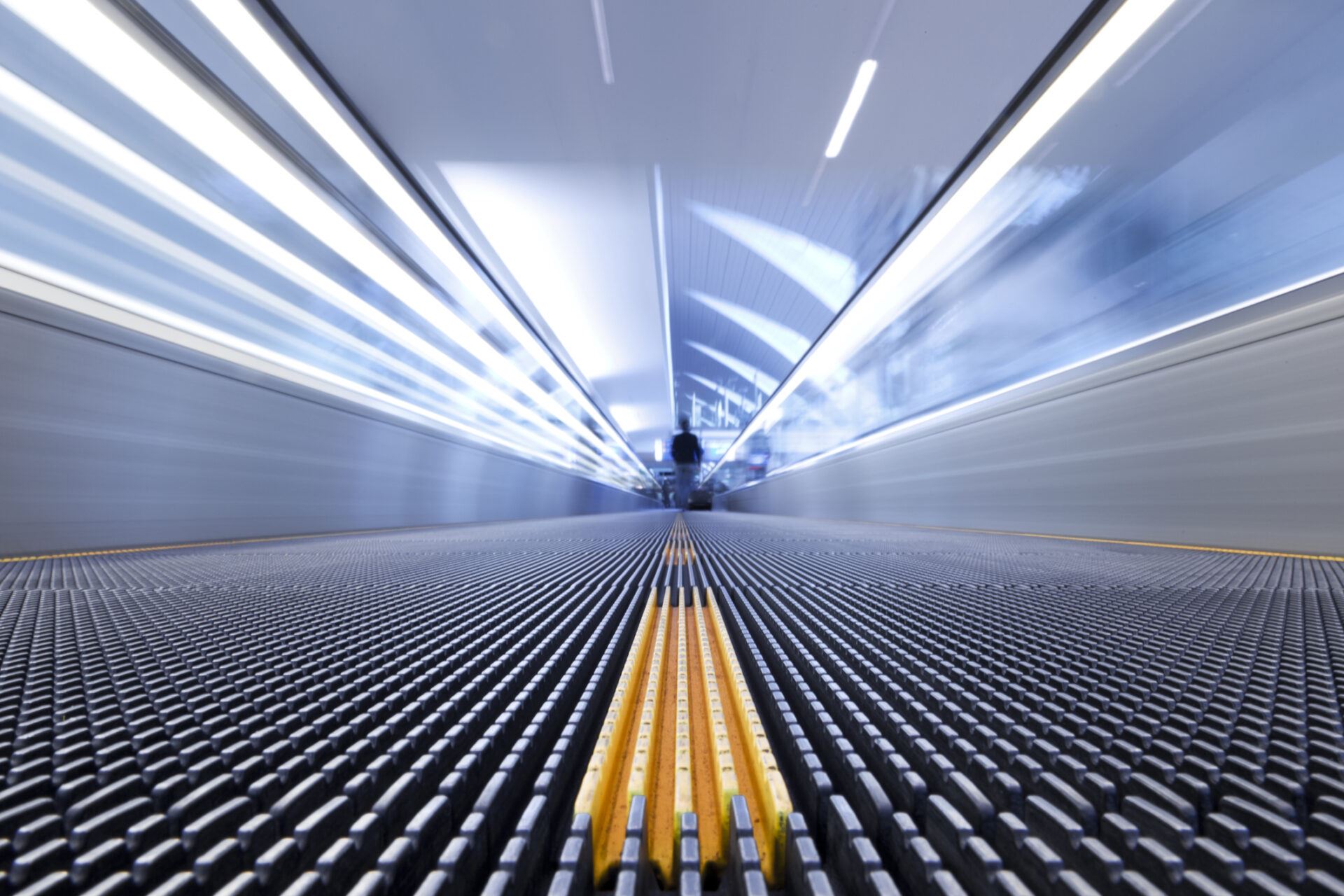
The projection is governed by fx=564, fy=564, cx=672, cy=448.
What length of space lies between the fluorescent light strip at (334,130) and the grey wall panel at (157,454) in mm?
2299

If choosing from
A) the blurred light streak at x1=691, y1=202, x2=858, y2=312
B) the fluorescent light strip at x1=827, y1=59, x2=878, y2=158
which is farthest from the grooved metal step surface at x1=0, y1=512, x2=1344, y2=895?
the blurred light streak at x1=691, y1=202, x2=858, y2=312

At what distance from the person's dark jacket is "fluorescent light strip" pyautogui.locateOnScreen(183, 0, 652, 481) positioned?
2033 cm

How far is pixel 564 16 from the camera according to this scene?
357 centimetres

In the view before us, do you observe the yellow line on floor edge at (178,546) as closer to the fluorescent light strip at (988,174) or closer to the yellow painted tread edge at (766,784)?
the yellow painted tread edge at (766,784)

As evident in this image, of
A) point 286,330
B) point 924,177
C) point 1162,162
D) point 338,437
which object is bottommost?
point 338,437

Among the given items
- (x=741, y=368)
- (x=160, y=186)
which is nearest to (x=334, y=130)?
(x=160, y=186)

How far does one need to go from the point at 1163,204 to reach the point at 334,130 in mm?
6141

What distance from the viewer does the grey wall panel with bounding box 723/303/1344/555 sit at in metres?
3.42

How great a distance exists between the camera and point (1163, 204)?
418 centimetres

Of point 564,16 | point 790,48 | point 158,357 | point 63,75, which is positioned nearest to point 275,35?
point 63,75

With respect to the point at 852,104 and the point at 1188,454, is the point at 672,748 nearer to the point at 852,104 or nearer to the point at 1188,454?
the point at 852,104

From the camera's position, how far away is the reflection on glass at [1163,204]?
316cm

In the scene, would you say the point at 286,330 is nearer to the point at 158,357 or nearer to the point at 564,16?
the point at 158,357

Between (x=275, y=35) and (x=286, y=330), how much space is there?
3.66 m
